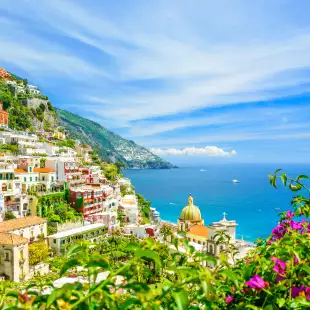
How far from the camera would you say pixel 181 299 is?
5.02 ft

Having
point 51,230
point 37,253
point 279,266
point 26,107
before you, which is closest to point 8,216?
point 51,230

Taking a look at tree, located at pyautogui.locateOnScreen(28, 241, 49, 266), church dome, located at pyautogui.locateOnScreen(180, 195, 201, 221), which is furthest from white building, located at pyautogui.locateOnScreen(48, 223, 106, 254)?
church dome, located at pyautogui.locateOnScreen(180, 195, 201, 221)

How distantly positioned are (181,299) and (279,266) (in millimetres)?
1260

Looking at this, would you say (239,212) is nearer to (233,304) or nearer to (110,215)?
(110,215)

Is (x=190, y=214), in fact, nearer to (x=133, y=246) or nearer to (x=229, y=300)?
(x=229, y=300)

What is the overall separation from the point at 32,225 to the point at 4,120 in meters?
29.1

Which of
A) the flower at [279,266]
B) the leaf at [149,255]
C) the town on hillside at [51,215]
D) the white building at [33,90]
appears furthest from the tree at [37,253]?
the white building at [33,90]

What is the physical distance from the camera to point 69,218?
1184 inches

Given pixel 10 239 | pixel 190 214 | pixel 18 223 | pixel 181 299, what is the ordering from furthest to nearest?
pixel 190 214 → pixel 18 223 → pixel 10 239 → pixel 181 299

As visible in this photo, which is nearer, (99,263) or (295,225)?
(99,263)

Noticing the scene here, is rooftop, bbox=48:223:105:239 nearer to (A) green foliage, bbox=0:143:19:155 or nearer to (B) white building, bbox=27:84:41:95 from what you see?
(A) green foliage, bbox=0:143:19:155

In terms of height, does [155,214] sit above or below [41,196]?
below

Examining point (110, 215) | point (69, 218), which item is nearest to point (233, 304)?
point (69, 218)

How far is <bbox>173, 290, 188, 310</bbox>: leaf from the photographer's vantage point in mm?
1512
